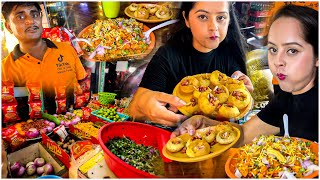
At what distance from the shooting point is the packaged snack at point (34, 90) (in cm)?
300

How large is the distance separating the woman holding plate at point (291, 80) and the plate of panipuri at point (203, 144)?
0.18 ft

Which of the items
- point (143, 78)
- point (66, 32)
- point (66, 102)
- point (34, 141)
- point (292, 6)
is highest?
point (292, 6)

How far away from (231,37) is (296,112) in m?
0.70

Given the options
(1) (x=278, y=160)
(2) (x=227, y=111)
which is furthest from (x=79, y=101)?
(1) (x=278, y=160)

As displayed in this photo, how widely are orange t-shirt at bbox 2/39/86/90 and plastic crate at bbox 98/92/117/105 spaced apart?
0.62 ft

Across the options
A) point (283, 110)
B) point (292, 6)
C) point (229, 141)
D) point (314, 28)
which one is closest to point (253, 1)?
point (292, 6)

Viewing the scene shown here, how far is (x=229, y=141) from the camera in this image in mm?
3016

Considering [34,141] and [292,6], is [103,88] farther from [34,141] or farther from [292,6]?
[292,6]

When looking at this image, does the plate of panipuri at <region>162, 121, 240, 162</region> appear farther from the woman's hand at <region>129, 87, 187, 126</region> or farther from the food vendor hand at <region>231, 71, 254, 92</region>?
the food vendor hand at <region>231, 71, 254, 92</region>

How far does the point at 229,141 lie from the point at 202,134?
0.20 metres

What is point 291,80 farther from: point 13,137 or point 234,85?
point 13,137

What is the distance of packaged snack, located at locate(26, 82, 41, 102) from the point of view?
3002 millimetres

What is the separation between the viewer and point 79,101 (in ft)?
10.4

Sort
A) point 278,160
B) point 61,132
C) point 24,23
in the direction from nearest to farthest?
point 278,160
point 24,23
point 61,132
